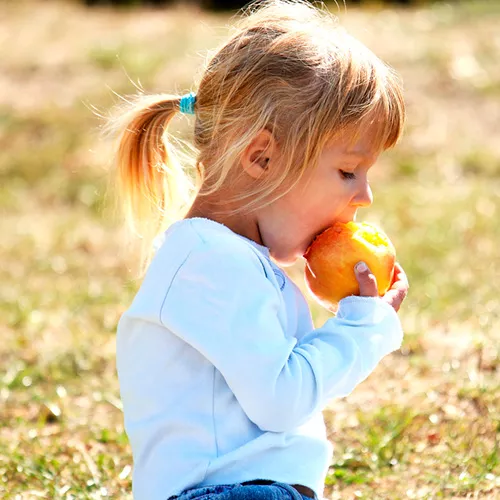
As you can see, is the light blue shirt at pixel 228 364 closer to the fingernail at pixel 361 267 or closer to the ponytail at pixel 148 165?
the fingernail at pixel 361 267

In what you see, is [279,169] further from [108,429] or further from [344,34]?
[108,429]

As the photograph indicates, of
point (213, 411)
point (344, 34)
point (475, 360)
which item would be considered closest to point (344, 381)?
point (213, 411)

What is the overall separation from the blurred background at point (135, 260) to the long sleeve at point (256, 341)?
2.20 feet

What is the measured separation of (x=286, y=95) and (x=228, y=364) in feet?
2.19

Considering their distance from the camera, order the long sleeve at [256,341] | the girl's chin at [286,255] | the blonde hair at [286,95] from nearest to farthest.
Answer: the long sleeve at [256,341] < the blonde hair at [286,95] < the girl's chin at [286,255]

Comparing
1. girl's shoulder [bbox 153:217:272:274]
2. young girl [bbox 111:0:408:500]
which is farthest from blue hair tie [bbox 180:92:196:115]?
girl's shoulder [bbox 153:217:272:274]

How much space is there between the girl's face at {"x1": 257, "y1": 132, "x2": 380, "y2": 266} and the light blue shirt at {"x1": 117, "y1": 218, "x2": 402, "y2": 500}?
0.08 metres

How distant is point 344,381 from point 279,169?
526mm

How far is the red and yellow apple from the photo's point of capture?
8.04 ft

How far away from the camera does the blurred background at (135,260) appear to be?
3279 millimetres

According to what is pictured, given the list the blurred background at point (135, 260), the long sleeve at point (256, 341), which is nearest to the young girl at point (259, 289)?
the long sleeve at point (256, 341)

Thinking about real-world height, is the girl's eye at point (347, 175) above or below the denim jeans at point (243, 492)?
above

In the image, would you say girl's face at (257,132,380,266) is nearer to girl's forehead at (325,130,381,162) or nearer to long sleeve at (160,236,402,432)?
girl's forehead at (325,130,381,162)

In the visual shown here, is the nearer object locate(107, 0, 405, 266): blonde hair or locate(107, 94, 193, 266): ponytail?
locate(107, 0, 405, 266): blonde hair
